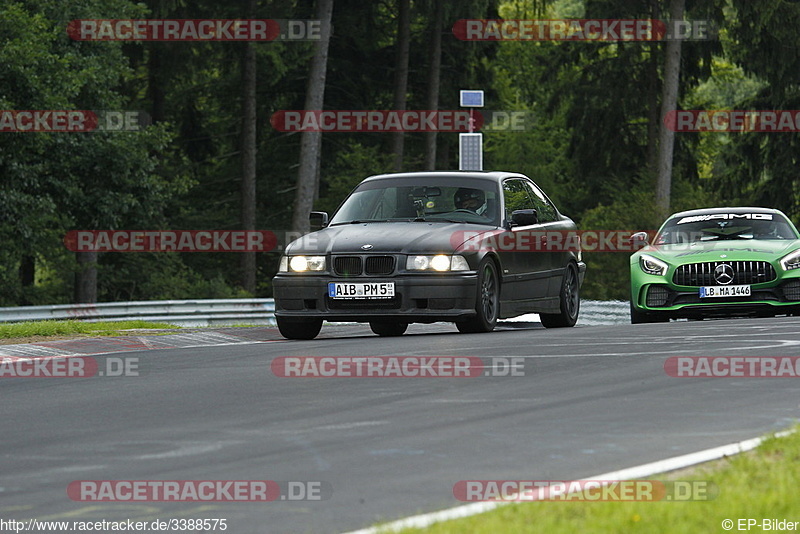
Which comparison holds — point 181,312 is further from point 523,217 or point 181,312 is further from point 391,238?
point 391,238

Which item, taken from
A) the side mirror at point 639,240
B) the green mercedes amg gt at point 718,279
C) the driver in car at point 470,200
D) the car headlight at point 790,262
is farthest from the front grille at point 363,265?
the car headlight at point 790,262

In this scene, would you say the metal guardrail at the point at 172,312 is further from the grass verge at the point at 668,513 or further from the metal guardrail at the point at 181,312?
the grass verge at the point at 668,513

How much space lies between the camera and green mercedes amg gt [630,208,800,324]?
16.6 m

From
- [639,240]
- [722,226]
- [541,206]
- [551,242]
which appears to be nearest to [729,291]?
[639,240]

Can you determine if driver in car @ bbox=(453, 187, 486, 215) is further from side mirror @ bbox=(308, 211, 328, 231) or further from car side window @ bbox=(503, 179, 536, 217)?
side mirror @ bbox=(308, 211, 328, 231)

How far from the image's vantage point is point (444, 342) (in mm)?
12984

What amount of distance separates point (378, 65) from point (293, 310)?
37646 millimetres

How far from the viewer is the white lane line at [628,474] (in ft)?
18.1

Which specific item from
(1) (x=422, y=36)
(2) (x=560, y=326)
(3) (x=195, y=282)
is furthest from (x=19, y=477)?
(1) (x=422, y=36)

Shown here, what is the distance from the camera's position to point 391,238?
14086mm

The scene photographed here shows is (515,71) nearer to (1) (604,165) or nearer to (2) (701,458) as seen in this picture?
(1) (604,165)

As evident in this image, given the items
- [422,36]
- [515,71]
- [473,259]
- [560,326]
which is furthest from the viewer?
[515,71]

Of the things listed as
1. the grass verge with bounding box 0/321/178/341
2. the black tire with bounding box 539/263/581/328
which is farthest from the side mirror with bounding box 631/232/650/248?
the grass verge with bounding box 0/321/178/341

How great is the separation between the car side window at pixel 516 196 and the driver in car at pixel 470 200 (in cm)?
34
